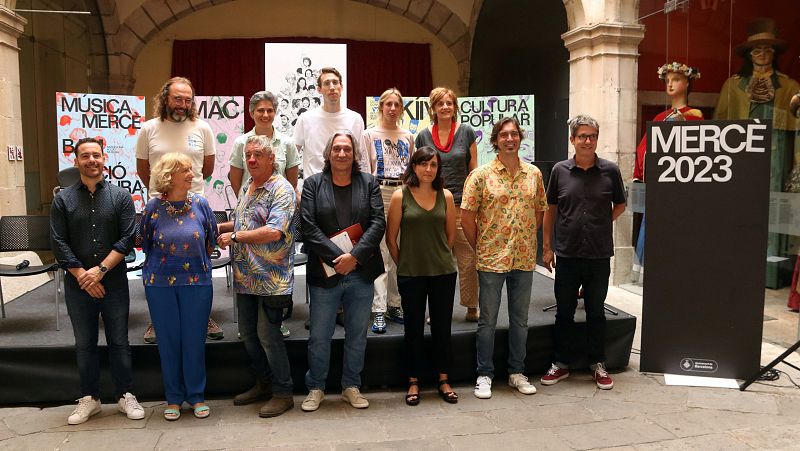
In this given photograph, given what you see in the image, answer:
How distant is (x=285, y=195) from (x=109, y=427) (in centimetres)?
144

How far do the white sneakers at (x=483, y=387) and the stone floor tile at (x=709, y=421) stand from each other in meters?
0.83

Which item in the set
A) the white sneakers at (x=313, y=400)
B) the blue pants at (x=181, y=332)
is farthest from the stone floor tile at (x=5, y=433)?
the white sneakers at (x=313, y=400)

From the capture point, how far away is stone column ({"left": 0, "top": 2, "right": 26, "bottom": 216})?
566cm

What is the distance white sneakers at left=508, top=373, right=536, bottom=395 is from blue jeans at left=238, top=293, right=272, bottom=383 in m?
1.37

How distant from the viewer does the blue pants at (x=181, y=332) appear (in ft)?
10.1

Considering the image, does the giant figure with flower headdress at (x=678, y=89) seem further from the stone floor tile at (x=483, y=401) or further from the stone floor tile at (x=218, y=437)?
the stone floor tile at (x=218, y=437)

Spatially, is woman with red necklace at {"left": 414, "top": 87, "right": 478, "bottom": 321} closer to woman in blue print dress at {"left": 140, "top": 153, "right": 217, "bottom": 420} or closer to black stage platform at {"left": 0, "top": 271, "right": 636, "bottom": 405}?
black stage platform at {"left": 0, "top": 271, "right": 636, "bottom": 405}

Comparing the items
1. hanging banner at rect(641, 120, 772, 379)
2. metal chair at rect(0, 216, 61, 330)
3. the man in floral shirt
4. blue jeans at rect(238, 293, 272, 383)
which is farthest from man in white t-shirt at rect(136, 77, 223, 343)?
hanging banner at rect(641, 120, 772, 379)

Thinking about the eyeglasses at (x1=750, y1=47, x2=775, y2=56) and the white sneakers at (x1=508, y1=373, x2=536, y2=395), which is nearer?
the white sneakers at (x1=508, y1=373, x2=536, y2=395)

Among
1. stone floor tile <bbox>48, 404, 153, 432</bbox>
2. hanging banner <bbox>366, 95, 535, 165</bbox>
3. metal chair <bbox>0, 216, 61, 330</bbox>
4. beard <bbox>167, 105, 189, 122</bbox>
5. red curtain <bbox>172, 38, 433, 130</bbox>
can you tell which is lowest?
stone floor tile <bbox>48, 404, 153, 432</bbox>

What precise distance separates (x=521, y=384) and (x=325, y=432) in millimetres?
1191

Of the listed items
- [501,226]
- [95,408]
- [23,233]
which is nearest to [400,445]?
[501,226]

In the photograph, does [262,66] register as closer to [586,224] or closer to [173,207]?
[173,207]

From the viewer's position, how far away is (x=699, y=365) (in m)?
3.75
